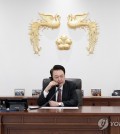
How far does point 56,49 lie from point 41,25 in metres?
0.57

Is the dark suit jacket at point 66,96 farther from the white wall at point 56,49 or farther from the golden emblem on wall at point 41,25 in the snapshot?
the golden emblem on wall at point 41,25

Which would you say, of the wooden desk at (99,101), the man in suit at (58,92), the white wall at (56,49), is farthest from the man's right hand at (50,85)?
the white wall at (56,49)

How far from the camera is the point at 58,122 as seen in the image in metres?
2.72

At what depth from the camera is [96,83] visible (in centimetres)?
555

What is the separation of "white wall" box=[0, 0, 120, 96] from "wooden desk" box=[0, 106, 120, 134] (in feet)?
9.20

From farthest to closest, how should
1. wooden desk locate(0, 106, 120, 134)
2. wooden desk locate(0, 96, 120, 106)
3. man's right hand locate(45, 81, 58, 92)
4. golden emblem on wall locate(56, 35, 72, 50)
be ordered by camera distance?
golden emblem on wall locate(56, 35, 72, 50)
wooden desk locate(0, 96, 120, 106)
man's right hand locate(45, 81, 58, 92)
wooden desk locate(0, 106, 120, 134)

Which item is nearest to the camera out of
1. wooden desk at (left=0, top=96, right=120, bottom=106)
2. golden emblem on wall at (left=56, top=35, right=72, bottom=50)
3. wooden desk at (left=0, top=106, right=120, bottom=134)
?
wooden desk at (left=0, top=106, right=120, bottom=134)

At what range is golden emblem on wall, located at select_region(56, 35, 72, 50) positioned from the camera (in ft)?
18.1

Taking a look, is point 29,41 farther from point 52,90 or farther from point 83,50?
point 52,90

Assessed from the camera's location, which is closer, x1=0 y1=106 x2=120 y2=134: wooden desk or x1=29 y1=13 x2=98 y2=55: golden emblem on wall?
x1=0 y1=106 x2=120 y2=134: wooden desk

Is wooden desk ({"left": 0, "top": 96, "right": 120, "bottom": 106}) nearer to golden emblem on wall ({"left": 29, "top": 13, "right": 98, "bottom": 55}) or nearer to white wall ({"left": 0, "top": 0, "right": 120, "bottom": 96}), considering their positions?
white wall ({"left": 0, "top": 0, "right": 120, "bottom": 96})

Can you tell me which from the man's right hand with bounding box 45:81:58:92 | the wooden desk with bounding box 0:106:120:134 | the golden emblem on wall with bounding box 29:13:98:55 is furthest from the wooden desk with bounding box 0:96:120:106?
the wooden desk with bounding box 0:106:120:134

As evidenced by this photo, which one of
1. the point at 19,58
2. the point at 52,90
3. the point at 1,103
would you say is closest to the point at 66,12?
the point at 19,58

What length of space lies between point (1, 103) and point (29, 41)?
2765mm
